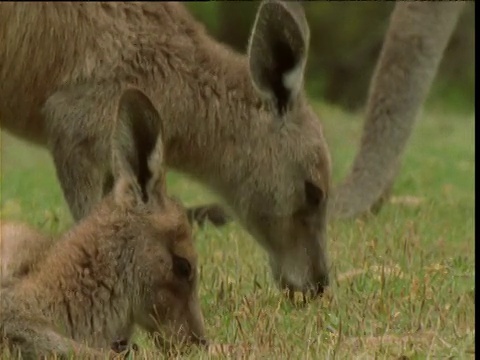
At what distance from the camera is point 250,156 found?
691 cm

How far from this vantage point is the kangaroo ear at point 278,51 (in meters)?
6.47

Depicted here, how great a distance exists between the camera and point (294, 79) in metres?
6.74

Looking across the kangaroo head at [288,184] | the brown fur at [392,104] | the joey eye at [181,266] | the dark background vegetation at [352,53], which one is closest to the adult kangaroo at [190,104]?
the kangaroo head at [288,184]

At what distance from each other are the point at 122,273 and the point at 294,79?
176cm

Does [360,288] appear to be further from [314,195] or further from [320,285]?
[314,195]

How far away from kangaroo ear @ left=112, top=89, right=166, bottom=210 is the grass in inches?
24.1

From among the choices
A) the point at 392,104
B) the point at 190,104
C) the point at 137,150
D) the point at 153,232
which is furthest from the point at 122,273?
the point at 392,104

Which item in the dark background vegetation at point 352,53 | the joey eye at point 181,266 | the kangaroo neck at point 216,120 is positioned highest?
the joey eye at point 181,266

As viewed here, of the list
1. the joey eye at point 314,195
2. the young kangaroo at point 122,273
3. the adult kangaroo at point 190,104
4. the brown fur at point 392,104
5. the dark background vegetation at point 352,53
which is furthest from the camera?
the dark background vegetation at point 352,53

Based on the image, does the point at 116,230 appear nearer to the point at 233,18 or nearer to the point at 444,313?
the point at 444,313

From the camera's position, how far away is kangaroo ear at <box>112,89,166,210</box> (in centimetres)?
540

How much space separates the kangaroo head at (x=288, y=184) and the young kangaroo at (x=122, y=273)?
4.45 feet

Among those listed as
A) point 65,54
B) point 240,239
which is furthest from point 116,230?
point 240,239

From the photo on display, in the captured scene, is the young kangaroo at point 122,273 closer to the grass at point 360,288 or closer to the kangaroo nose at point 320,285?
the grass at point 360,288
